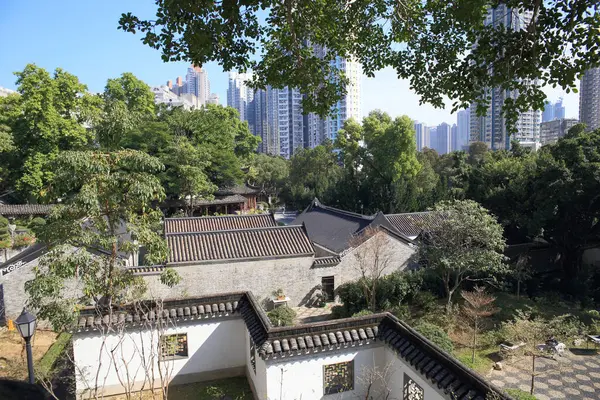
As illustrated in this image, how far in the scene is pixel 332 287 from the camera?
14.6 meters

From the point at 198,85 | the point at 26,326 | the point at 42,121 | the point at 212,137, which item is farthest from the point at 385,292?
the point at 198,85

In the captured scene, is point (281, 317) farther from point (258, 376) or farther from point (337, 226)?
point (337, 226)

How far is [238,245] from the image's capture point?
552 inches

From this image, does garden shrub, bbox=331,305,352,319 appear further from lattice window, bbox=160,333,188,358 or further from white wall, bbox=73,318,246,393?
lattice window, bbox=160,333,188,358

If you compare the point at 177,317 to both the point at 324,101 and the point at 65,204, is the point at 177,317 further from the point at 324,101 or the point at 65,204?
the point at 324,101

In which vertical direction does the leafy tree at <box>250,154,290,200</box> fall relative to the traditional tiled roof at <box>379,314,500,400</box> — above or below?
above

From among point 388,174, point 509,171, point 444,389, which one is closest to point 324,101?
point 444,389

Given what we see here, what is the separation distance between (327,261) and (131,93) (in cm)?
2331

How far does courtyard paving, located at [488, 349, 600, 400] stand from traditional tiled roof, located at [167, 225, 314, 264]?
667 centimetres

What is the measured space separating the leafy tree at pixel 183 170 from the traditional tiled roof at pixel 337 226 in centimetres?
706

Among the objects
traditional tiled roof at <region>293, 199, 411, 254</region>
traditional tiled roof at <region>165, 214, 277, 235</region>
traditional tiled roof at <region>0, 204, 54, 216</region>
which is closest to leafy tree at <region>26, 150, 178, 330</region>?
traditional tiled roof at <region>165, 214, 277, 235</region>

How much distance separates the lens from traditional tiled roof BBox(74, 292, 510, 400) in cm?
534

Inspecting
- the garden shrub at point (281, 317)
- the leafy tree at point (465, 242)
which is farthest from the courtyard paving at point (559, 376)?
the garden shrub at point (281, 317)

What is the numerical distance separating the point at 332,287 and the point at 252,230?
10.9ft
